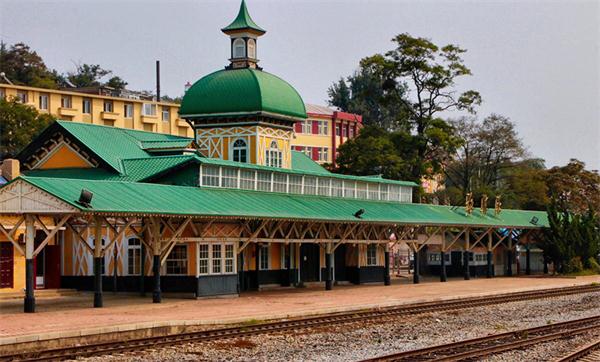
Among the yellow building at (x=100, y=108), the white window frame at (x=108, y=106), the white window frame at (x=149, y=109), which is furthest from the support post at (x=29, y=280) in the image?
the white window frame at (x=149, y=109)

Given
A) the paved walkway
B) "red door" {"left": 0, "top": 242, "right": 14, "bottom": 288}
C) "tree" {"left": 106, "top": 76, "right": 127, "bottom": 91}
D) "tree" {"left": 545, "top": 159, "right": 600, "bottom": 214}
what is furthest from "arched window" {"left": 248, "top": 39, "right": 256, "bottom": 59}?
"tree" {"left": 106, "top": 76, "right": 127, "bottom": 91}

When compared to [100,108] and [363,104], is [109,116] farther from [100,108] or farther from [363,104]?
[363,104]

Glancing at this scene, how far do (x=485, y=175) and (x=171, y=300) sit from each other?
6234 centimetres

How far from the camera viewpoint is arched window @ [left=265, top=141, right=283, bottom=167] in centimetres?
5009

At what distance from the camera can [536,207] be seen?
9094 cm

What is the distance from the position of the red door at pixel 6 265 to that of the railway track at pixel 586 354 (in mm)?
22001

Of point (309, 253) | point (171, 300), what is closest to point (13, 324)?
point (171, 300)

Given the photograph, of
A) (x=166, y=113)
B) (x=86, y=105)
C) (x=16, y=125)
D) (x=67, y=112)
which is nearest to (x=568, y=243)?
(x=16, y=125)

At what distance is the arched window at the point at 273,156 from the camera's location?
5009cm

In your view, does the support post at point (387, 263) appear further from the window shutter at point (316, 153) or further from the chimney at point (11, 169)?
the window shutter at point (316, 153)

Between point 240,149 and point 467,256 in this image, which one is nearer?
point 240,149

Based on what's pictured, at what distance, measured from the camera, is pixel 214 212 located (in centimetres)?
3428

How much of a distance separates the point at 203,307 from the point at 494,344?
11003 mm

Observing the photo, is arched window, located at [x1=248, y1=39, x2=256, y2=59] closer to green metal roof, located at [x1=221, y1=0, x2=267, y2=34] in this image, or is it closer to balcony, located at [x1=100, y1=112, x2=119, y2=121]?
green metal roof, located at [x1=221, y1=0, x2=267, y2=34]
